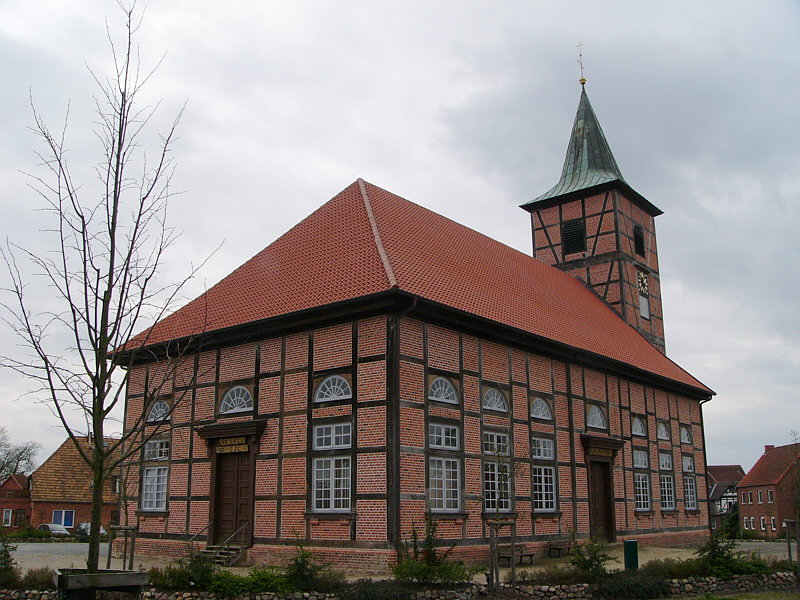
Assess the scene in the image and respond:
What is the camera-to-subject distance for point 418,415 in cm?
1606

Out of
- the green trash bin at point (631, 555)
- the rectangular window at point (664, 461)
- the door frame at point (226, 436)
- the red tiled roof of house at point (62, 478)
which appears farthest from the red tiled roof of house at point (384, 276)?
the red tiled roof of house at point (62, 478)

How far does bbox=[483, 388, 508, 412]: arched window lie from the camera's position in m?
18.2

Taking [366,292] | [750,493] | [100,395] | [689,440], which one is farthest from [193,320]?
[750,493]

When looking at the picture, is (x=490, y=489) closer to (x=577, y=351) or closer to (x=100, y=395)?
(x=577, y=351)

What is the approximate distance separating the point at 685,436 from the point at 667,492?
3.08m

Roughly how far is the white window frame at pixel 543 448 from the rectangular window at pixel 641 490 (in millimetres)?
5202

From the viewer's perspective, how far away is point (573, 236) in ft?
106

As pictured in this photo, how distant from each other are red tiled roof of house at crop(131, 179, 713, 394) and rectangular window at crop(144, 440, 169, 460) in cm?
261

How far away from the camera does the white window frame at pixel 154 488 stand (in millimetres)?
19359

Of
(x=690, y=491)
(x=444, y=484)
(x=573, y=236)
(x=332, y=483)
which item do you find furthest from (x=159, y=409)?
(x=573, y=236)

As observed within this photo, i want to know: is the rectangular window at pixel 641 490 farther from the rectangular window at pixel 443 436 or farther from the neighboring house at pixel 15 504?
the neighboring house at pixel 15 504

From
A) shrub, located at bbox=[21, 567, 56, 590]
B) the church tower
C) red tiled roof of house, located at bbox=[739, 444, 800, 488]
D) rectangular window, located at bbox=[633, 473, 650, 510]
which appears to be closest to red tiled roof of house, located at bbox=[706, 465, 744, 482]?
red tiled roof of house, located at bbox=[739, 444, 800, 488]

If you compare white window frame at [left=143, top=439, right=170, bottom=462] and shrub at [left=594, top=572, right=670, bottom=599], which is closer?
shrub at [left=594, top=572, right=670, bottom=599]

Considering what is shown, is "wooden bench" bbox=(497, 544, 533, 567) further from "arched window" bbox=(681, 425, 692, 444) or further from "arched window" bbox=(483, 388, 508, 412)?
"arched window" bbox=(681, 425, 692, 444)
